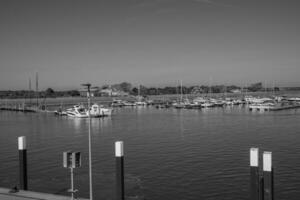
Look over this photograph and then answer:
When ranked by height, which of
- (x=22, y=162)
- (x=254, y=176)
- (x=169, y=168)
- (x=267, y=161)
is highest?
(x=267, y=161)

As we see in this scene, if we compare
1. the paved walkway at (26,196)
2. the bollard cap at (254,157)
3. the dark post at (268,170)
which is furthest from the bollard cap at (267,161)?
the paved walkway at (26,196)

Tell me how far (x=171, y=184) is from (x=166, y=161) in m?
6.22

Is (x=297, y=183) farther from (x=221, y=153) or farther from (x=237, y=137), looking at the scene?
(x=237, y=137)

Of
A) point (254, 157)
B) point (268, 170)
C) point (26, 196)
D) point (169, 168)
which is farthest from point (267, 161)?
point (169, 168)

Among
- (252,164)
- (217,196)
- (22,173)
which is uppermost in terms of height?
(252,164)

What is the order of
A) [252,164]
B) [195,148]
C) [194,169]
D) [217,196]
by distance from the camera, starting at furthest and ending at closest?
[195,148] → [194,169] → [217,196] → [252,164]

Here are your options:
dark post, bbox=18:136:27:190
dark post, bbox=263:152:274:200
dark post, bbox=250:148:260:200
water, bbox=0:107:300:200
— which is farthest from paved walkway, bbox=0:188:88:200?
dark post, bbox=263:152:274:200

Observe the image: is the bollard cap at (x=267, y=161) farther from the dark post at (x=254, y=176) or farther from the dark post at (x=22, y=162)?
the dark post at (x=22, y=162)

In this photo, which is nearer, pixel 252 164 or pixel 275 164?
pixel 252 164

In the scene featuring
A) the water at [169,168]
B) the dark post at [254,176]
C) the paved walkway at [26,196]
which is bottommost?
the water at [169,168]

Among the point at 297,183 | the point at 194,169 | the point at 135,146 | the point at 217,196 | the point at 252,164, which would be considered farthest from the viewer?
the point at 135,146

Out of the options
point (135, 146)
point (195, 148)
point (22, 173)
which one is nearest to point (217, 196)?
point (22, 173)

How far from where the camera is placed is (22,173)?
14.2 metres

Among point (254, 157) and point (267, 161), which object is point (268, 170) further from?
point (254, 157)
